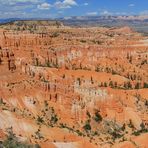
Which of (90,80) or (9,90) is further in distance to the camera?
(90,80)

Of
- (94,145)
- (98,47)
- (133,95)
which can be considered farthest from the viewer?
(98,47)

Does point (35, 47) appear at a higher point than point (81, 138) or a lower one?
higher

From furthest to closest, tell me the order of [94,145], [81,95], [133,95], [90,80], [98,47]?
1. [98,47]
2. [90,80]
3. [133,95]
4. [81,95]
5. [94,145]

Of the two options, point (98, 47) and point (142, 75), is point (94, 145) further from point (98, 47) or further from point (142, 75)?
point (98, 47)

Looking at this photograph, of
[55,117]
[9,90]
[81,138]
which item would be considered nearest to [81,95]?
[55,117]

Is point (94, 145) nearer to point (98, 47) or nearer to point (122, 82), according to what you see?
point (122, 82)

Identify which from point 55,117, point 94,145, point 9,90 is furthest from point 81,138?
point 9,90
